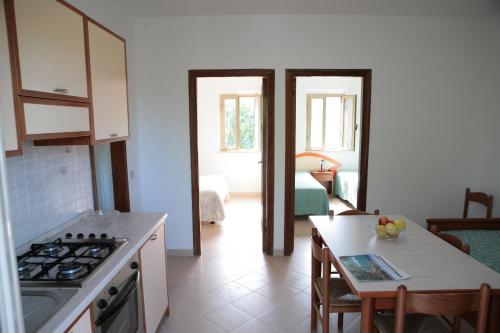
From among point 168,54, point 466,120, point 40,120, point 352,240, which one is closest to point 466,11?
point 466,120

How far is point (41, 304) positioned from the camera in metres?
1.31

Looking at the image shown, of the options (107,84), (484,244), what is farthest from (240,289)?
(484,244)

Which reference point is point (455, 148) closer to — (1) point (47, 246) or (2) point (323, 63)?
(2) point (323, 63)

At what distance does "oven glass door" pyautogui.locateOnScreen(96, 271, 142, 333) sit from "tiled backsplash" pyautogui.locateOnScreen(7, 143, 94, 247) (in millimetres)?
675

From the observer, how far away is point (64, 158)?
7.32ft

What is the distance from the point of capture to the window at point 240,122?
6.67 meters

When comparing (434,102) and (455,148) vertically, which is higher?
(434,102)

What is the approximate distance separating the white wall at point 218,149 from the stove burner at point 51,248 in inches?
192

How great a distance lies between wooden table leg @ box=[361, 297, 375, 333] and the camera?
1549mm

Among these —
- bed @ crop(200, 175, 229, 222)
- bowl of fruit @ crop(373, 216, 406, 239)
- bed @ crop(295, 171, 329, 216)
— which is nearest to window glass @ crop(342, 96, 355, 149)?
bed @ crop(295, 171, 329, 216)

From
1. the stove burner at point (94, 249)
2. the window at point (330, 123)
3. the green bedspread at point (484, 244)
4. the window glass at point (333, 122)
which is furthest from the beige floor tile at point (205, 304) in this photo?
the window glass at point (333, 122)

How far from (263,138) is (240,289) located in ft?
5.44

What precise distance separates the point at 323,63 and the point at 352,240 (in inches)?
81.4

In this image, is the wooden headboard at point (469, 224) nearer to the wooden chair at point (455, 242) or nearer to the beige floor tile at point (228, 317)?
the wooden chair at point (455, 242)
